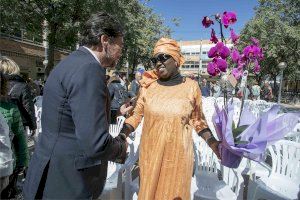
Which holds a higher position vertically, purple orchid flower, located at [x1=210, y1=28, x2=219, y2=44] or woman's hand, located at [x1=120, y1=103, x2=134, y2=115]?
purple orchid flower, located at [x1=210, y1=28, x2=219, y2=44]

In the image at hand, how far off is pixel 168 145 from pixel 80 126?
3.60ft

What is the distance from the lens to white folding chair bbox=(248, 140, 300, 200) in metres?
4.06

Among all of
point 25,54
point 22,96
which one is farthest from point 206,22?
point 25,54

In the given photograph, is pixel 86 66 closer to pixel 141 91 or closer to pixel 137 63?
pixel 141 91

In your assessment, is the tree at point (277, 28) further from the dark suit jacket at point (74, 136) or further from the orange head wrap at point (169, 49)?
the dark suit jacket at point (74, 136)

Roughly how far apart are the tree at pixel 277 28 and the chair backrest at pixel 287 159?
2113 cm

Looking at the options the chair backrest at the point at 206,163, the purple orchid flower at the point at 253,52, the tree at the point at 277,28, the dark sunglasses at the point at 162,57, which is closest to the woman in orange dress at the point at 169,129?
the dark sunglasses at the point at 162,57

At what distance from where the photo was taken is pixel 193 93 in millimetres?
2750

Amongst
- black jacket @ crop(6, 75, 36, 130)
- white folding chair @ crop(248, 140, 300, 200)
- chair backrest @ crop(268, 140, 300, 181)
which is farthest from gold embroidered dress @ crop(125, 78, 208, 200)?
black jacket @ crop(6, 75, 36, 130)

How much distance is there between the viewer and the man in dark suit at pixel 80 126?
1.65 m

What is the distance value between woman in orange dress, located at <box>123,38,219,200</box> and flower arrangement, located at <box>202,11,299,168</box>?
1.06 ft

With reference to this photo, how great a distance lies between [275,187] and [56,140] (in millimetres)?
3193

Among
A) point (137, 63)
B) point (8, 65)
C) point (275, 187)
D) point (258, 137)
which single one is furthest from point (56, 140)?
point (137, 63)

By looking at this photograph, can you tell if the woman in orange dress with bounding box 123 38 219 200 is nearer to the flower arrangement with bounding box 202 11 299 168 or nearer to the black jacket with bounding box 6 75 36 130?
the flower arrangement with bounding box 202 11 299 168
